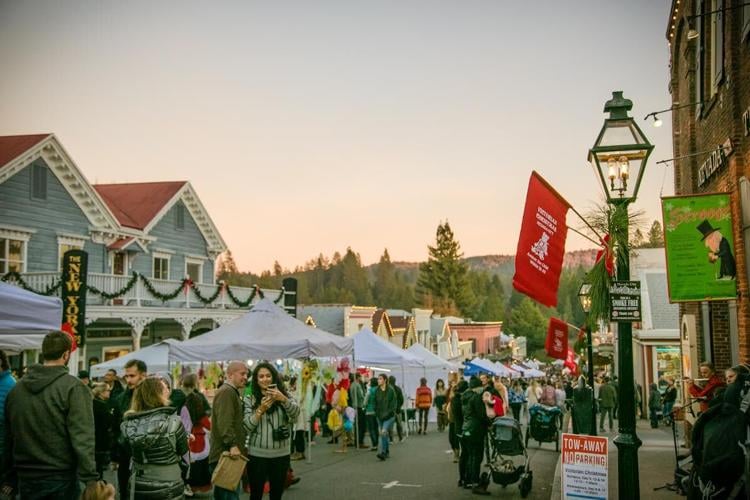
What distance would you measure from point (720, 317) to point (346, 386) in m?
9.86

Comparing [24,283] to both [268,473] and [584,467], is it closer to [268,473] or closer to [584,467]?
[268,473]

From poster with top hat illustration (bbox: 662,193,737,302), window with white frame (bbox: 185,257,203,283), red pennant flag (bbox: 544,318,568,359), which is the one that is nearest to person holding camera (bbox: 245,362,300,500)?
poster with top hat illustration (bbox: 662,193,737,302)

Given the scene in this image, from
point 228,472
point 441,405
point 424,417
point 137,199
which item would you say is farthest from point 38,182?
point 228,472

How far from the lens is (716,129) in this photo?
12.2m

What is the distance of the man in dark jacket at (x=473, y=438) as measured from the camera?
11492mm

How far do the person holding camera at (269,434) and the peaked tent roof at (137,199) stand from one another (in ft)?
78.5

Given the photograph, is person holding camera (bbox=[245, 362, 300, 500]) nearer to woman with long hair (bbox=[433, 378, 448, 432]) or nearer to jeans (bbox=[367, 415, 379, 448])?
jeans (bbox=[367, 415, 379, 448])

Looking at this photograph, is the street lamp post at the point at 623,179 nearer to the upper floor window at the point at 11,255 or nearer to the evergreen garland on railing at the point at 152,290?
the evergreen garland on railing at the point at 152,290

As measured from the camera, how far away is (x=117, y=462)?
9.65 m

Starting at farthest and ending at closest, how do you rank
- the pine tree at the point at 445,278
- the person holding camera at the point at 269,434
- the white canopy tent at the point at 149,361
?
the pine tree at the point at 445,278 → the white canopy tent at the point at 149,361 → the person holding camera at the point at 269,434

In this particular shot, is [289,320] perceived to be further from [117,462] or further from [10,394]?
[10,394]

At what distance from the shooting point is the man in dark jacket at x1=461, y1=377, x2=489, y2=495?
11.5 metres

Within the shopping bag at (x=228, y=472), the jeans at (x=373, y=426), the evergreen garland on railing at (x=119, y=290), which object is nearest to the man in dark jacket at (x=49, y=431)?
the shopping bag at (x=228, y=472)

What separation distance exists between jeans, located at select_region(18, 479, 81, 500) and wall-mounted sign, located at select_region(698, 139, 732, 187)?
997cm
